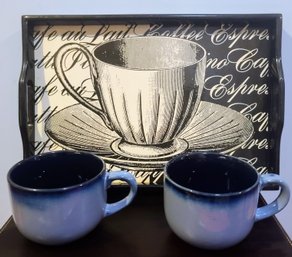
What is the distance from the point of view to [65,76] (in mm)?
543

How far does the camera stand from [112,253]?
44cm

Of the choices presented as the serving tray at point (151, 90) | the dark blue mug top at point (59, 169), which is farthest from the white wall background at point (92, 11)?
the dark blue mug top at point (59, 169)

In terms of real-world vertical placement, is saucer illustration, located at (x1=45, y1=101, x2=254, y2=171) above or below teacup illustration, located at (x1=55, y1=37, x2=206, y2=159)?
below

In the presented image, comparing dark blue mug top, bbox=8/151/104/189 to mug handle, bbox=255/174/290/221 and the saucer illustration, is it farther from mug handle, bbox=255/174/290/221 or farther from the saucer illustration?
mug handle, bbox=255/174/290/221

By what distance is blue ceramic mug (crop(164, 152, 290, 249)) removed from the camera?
405mm

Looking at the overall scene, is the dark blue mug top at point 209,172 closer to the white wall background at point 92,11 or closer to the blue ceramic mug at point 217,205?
the blue ceramic mug at point 217,205

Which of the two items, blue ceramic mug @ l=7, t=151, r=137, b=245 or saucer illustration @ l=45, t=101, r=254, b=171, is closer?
blue ceramic mug @ l=7, t=151, r=137, b=245

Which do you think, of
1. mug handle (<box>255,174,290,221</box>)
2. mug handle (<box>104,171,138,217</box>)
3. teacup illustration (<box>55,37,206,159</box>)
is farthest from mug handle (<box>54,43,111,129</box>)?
mug handle (<box>255,174,290,221</box>)

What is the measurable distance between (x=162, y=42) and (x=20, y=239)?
300 mm

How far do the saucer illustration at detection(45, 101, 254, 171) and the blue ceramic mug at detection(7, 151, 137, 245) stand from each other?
59 mm

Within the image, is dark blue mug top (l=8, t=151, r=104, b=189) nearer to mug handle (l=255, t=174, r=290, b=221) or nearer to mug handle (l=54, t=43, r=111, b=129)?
mug handle (l=54, t=43, r=111, b=129)

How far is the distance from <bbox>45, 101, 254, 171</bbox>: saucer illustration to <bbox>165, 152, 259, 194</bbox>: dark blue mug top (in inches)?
2.3

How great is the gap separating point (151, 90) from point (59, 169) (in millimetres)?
155

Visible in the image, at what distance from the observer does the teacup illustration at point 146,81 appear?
533 mm
